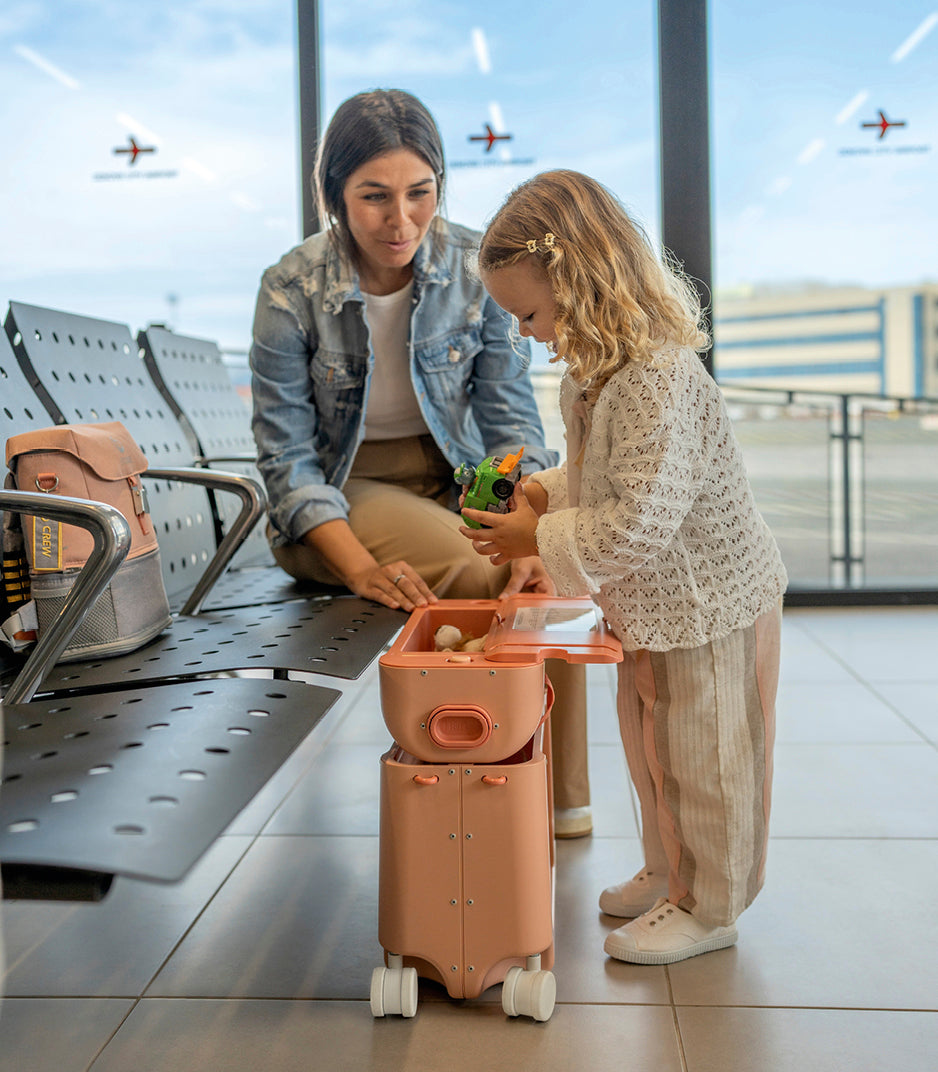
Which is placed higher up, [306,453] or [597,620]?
[306,453]

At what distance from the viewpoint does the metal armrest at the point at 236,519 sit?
1.64 metres

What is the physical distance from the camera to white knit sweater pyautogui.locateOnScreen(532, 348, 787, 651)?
1.31m

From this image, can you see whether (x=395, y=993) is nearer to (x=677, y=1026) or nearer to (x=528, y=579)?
(x=677, y=1026)

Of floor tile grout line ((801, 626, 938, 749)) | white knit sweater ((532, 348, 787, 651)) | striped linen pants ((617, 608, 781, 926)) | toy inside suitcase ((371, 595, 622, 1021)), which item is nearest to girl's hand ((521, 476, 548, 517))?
white knit sweater ((532, 348, 787, 651))

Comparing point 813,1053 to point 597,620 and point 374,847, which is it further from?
point 374,847

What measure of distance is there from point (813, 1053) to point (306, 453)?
1.26 meters

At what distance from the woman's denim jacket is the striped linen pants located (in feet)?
2.06

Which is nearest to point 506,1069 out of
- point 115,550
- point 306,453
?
point 115,550

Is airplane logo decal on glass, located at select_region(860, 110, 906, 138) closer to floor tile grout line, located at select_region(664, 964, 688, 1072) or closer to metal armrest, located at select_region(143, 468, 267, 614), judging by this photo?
metal armrest, located at select_region(143, 468, 267, 614)

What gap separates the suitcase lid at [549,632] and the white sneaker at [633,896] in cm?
43

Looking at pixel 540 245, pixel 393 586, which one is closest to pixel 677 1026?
pixel 393 586

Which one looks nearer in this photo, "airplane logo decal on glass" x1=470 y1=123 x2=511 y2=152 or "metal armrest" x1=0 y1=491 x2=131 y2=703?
"metal armrest" x1=0 y1=491 x2=131 y2=703

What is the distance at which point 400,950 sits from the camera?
130cm

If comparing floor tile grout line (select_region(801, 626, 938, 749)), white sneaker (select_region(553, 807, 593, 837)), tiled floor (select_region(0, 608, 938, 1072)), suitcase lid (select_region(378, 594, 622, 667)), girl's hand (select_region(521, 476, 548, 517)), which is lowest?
tiled floor (select_region(0, 608, 938, 1072))
